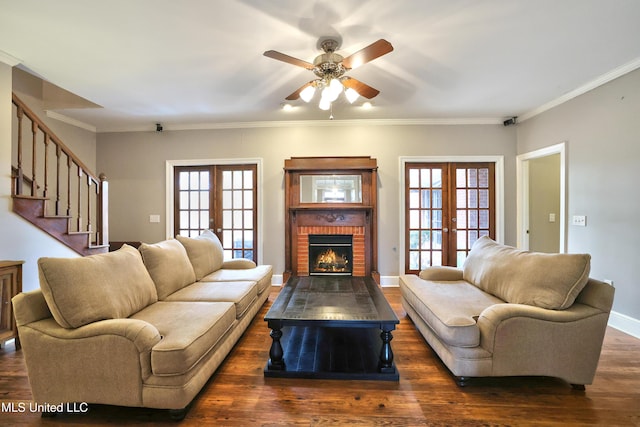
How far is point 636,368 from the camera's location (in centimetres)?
203

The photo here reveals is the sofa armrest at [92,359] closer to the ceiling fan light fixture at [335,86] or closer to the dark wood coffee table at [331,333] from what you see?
the dark wood coffee table at [331,333]

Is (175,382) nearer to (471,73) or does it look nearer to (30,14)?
(30,14)

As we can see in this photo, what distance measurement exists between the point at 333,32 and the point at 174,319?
2452mm

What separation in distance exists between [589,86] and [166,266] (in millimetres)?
4837

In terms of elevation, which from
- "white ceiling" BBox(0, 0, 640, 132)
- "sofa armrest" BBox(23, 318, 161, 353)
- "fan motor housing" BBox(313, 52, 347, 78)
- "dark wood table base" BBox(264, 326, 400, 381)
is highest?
"white ceiling" BBox(0, 0, 640, 132)

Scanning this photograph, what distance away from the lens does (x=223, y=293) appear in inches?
94.3

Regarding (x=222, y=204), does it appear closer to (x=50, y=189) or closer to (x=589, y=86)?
(x=50, y=189)

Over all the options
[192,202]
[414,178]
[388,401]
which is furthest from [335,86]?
[192,202]

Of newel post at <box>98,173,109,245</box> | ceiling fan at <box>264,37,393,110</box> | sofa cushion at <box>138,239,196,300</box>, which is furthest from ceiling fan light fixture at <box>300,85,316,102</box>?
newel post at <box>98,173,109,245</box>

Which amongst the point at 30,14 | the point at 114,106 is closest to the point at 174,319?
the point at 30,14

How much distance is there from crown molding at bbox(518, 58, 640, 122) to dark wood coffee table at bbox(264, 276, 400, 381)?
3.27 meters

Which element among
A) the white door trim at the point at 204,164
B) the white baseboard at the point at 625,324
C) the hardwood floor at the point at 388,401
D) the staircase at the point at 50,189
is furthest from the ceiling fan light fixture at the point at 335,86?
the white baseboard at the point at 625,324

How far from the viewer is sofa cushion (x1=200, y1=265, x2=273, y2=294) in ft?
9.48

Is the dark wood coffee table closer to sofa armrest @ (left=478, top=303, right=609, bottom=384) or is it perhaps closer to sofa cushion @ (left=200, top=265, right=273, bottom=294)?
sofa cushion @ (left=200, top=265, right=273, bottom=294)
